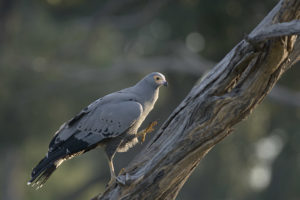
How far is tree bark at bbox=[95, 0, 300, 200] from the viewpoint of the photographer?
15.7 feet

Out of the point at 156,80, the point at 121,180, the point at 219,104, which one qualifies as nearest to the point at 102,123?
the point at 156,80

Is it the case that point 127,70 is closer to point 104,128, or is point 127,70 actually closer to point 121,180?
point 104,128

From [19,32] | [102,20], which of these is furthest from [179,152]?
[19,32]

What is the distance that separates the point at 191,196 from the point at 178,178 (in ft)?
56.4

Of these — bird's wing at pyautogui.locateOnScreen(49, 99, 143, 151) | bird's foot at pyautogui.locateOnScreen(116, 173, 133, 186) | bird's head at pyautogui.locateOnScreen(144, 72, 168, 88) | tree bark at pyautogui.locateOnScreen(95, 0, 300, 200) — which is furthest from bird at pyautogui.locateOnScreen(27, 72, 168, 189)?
tree bark at pyautogui.locateOnScreen(95, 0, 300, 200)

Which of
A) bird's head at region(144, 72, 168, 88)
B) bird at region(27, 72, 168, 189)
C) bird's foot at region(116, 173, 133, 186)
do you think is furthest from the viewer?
bird's head at region(144, 72, 168, 88)

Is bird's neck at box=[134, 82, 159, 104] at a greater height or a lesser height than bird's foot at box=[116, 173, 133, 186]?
greater

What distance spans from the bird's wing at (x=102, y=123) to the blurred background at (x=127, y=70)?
6.85m

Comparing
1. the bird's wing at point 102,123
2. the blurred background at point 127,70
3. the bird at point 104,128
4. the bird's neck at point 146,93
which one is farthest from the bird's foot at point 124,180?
the blurred background at point 127,70

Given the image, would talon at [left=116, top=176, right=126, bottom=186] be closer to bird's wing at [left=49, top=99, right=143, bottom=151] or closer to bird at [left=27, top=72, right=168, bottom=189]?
bird at [left=27, top=72, right=168, bottom=189]

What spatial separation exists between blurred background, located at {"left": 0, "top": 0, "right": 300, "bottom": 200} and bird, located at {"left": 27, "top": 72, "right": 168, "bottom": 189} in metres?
6.74

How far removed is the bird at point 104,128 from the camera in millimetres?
5832

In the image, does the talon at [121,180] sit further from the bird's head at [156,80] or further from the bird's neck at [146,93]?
the bird's head at [156,80]

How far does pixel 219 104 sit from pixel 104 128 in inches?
59.8
